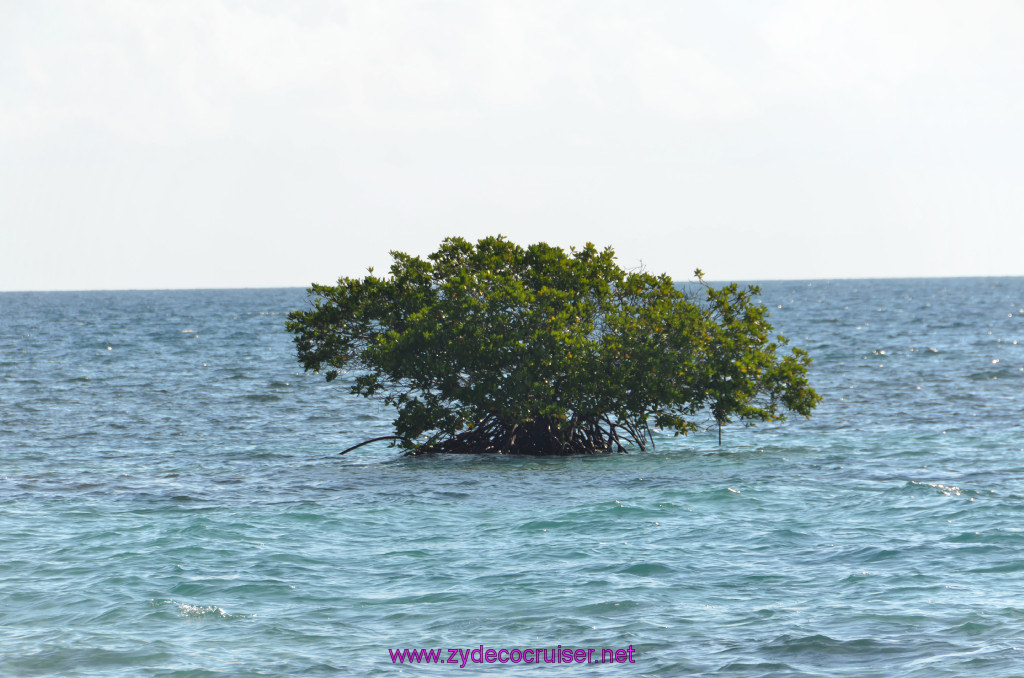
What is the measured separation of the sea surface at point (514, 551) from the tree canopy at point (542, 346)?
1.29 meters

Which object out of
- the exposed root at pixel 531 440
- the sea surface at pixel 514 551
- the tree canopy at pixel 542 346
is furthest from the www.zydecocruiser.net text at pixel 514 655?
the exposed root at pixel 531 440

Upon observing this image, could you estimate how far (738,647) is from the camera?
1276 cm

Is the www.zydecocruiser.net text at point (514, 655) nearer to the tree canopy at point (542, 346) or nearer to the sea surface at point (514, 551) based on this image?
the sea surface at point (514, 551)

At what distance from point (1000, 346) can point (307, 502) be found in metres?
58.3

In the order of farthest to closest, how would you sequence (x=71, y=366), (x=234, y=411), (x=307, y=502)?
(x=71, y=366)
(x=234, y=411)
(x=307, y=502)

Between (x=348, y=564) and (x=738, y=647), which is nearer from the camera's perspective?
(x=738, y=647)

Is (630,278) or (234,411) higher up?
(630,278)

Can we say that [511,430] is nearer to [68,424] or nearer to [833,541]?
[833,541]

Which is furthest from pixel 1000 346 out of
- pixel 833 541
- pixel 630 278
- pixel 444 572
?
pixel 444 572

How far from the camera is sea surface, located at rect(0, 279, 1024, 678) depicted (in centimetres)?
1296

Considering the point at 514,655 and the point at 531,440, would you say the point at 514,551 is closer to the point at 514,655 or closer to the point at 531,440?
the point at 514,655

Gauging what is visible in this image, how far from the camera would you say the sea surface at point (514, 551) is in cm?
1296

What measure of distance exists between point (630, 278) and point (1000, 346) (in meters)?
48.8

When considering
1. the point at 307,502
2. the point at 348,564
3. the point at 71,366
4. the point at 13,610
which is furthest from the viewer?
the point at 71,366
